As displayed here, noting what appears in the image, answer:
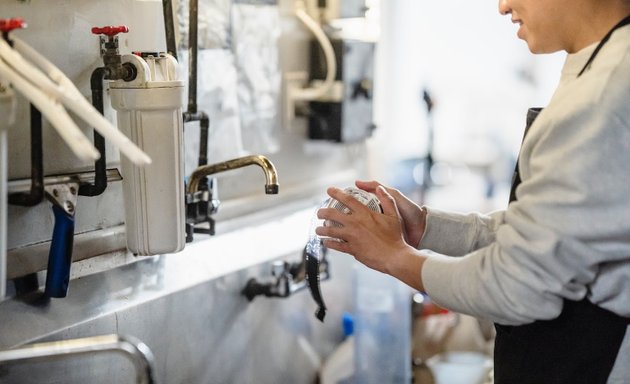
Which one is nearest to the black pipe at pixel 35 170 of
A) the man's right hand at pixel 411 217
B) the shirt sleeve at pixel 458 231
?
the man's right hand at pixel 411 217

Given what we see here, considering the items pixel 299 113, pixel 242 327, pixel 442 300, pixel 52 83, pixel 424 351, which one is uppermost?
pixel 52 83

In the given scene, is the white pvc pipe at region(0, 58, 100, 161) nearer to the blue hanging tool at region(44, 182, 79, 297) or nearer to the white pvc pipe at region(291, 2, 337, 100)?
the blue hanging tool at region(44, 182, 79, 297)

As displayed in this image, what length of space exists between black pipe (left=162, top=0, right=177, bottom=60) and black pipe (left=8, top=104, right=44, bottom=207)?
284 millimetres

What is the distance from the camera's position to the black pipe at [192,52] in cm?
124

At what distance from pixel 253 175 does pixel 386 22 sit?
1199 millimetres

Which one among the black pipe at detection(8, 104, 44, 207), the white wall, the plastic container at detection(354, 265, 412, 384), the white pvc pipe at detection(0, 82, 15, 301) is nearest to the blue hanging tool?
the black pipe at detection(8, 104, 44, 207)

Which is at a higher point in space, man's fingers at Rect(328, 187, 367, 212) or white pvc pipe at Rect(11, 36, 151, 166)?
white pvc pipe at Rect(11, 36, 151, 166)

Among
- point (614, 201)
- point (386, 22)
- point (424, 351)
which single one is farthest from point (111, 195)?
point (386, 22)

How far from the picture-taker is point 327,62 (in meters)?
1.64

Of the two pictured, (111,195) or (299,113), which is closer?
(111,195)

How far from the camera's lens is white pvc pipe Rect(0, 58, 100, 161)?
2.38ft

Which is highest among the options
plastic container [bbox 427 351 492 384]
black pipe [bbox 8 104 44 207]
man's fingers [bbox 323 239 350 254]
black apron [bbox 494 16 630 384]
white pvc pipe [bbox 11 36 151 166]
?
white pvc pipe [bbox 11 36 151 166]

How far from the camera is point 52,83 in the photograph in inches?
30.7

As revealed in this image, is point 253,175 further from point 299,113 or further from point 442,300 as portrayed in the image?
point 442,300
